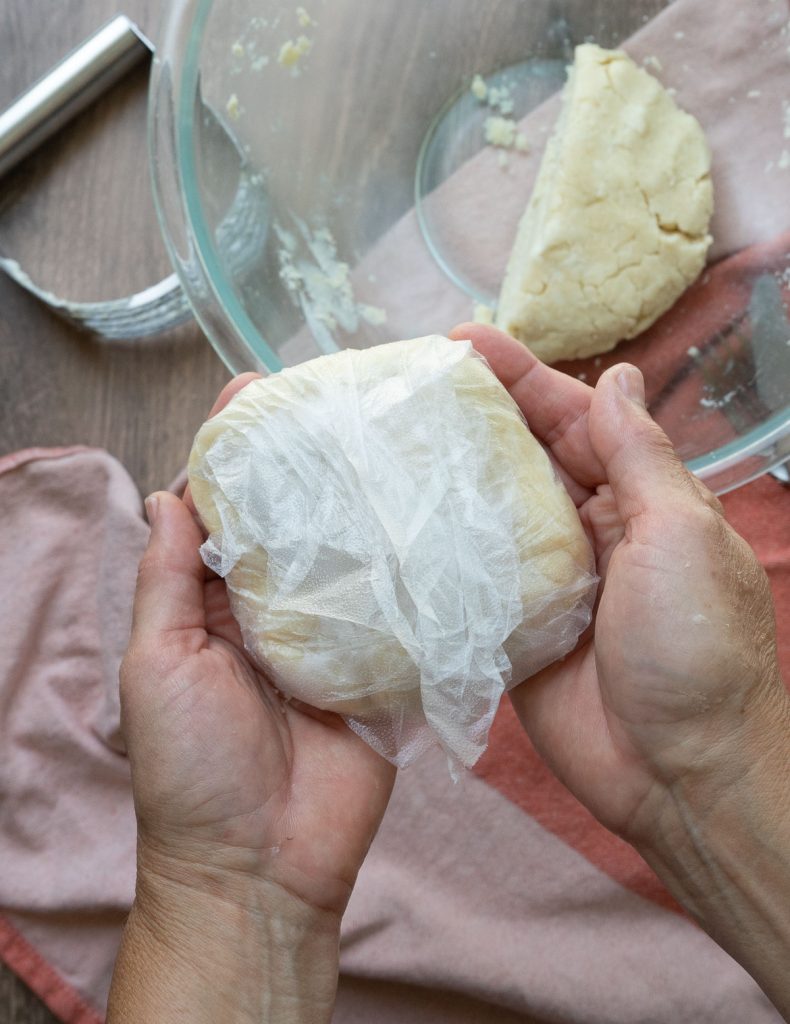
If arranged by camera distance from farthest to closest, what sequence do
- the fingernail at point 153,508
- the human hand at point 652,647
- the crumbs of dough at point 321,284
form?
1. the crumbs of dough at point 321,284
2. the fingernail at point 153,508
3. the human hand at point 652,647

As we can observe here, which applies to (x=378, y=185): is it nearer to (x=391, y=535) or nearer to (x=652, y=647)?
(x=391, y=535)

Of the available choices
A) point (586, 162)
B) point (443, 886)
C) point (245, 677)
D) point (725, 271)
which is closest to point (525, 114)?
point (586, 162)

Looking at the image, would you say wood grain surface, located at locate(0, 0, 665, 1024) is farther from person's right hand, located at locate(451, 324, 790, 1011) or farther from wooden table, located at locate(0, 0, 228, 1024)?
person's right hand, located at locate(451, 324, 790, 1011)

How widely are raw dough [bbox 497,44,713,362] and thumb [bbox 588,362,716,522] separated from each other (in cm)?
32

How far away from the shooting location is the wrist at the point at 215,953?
30.8 inches

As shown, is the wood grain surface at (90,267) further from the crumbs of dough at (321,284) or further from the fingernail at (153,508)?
the fingernail at (153,508)

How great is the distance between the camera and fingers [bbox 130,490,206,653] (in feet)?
2.61

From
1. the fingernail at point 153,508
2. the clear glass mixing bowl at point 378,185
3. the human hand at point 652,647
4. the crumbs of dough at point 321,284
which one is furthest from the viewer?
the crumbs of dough at point 321,284

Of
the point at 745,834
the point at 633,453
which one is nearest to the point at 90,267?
the point at 633,453

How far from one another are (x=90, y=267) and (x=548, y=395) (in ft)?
2.23

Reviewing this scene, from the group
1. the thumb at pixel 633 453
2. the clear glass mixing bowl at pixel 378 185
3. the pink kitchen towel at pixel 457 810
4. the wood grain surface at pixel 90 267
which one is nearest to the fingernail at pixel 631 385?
the thumb at pixel 633 453

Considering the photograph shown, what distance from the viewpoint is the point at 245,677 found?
83cm

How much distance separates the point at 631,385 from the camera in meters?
0.82

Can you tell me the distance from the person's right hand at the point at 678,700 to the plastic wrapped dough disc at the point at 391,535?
0.06 metres
